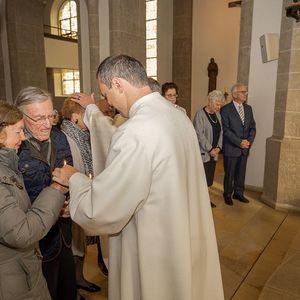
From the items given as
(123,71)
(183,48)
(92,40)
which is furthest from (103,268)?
(183,48)

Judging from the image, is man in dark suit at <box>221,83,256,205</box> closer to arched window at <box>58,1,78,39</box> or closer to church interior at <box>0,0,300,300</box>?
church interior at <box>0,0,300,300</box>

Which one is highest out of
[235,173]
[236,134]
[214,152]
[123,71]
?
[123,71]

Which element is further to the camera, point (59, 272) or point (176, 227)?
point (59, 272)

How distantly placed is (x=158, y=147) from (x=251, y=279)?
2.25 m

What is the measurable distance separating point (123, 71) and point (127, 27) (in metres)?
5.39

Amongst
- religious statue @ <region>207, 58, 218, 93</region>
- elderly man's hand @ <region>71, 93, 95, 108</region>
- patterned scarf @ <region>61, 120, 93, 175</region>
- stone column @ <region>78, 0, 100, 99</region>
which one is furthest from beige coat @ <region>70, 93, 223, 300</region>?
religious statue @ <region>207, 58, 218, 93</region>

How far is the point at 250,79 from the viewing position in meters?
5.21

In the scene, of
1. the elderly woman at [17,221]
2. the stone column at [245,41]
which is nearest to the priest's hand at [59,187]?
the elderly woman at [17,221]

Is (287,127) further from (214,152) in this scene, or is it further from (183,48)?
(183,48)

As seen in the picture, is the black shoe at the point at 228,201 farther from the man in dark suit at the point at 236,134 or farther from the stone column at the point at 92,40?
the stone column at the point at 92,40

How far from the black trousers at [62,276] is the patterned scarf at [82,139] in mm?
631

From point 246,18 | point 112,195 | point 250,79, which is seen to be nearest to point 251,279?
point 112,195

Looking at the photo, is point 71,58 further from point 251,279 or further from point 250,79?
point 251,279

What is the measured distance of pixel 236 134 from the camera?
4.88 metres
